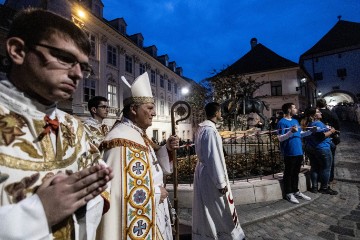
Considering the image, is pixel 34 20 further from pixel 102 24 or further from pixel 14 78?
pixel 102 24

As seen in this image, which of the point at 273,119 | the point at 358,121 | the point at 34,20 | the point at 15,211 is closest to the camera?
the point at 15,211

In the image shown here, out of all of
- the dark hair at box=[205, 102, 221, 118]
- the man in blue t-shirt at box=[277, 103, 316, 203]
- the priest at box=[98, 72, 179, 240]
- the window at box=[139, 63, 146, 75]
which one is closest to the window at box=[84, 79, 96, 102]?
the window at box=[139, 63, 146, 75]

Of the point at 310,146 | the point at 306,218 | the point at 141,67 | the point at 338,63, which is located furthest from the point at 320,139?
the point at 338,63

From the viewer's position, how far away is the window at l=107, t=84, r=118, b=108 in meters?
22.4

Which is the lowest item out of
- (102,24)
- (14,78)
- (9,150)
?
(9,150)

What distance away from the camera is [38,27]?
1.20 metres

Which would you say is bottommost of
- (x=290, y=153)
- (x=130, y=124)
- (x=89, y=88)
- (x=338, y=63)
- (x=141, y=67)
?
(x=290, y=153)

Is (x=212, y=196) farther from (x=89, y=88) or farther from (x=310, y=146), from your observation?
(x=89, y=88)

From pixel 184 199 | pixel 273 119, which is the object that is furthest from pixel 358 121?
pixel 184 199

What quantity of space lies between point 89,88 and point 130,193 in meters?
19.6

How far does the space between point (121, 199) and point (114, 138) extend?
587 millimetres

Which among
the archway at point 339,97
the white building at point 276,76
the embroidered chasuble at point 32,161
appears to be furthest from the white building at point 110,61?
the archway at point 339,97

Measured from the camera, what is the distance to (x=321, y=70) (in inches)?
1625

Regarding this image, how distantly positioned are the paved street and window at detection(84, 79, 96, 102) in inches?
705
